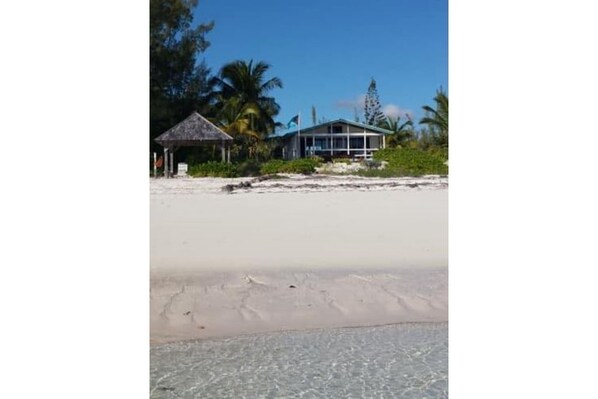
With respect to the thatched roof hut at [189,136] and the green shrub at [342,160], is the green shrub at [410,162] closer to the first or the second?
the green shrub at [342,160]

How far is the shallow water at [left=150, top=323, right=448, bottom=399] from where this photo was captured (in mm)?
2424

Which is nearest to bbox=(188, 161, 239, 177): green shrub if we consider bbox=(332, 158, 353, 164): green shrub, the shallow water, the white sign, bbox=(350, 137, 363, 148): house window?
the white sign

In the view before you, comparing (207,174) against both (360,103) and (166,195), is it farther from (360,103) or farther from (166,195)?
(360,103)

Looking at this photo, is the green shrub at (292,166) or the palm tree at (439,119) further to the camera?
the palm tree at (439,119)

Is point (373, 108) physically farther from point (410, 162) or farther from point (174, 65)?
point (174, 65)

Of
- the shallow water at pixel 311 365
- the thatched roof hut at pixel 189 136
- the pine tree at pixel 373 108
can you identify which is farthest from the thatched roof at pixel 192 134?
the shallow water at pixel 311 365

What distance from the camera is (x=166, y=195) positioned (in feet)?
14.8

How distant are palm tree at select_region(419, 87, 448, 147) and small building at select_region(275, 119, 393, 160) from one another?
16.2 inches

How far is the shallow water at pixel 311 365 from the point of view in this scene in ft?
7.95

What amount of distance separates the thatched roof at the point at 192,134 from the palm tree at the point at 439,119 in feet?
5.63

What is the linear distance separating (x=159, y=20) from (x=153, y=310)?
232cm

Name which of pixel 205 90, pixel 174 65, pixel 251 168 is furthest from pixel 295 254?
pixel 174 65

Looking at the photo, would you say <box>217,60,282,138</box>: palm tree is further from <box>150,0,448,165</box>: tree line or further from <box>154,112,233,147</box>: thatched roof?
<box>154,112,233,147</box>: thatched roof
